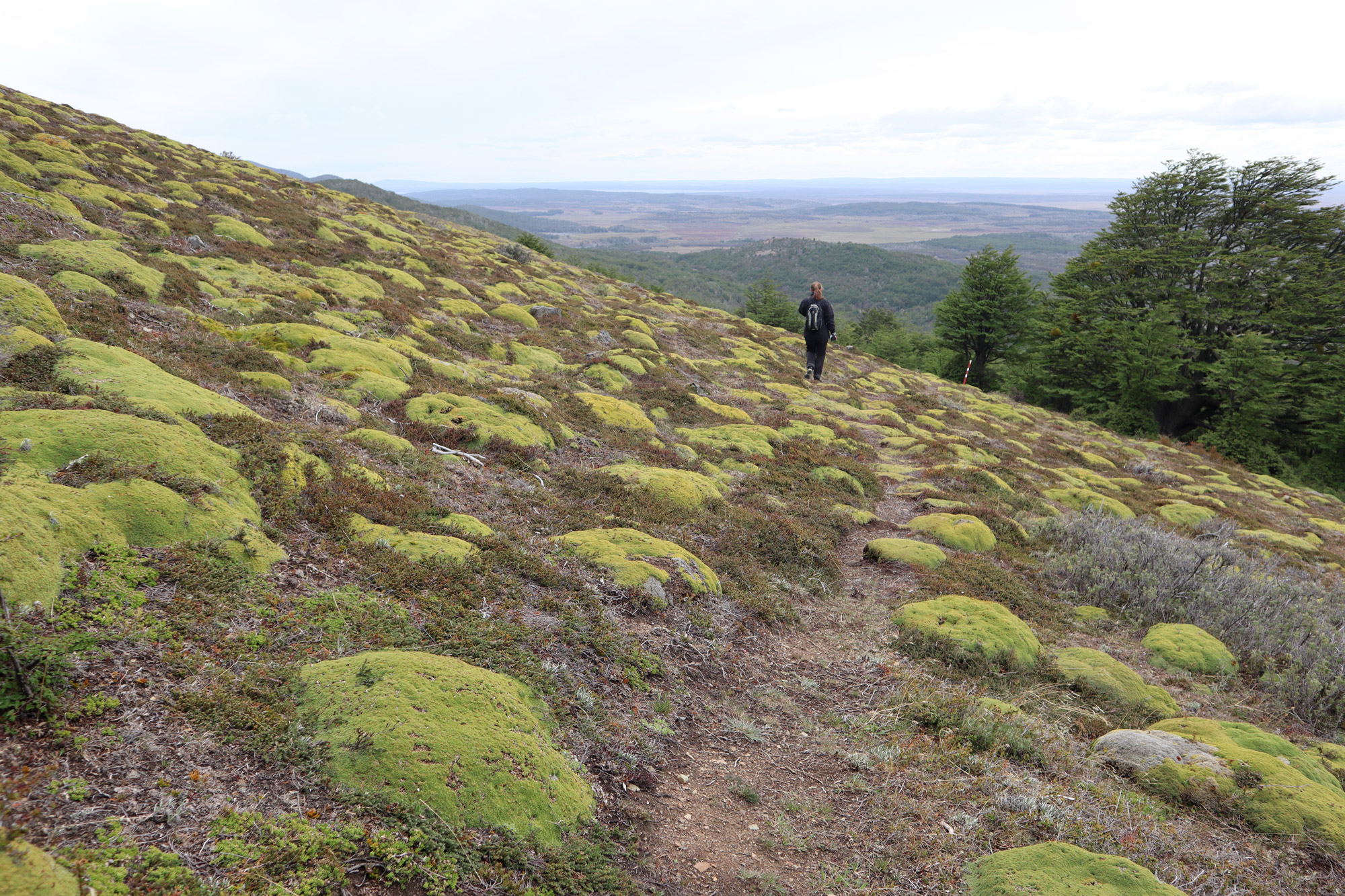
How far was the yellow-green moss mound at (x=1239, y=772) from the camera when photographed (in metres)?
5.83

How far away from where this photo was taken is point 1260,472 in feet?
105

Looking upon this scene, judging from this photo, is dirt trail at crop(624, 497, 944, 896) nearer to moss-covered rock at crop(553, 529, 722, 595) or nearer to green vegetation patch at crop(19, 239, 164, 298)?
moss-covered rock at crop(553, 529, 722, 595)

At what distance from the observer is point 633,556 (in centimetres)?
838

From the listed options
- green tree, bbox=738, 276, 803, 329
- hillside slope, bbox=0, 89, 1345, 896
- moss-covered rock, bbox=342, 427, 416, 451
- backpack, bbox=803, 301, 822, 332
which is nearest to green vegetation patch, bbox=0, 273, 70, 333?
hillside slope, bbox=0, 89, 1345, 896

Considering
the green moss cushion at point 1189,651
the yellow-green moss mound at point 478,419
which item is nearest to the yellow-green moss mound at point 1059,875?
the green moss cushion at point 1189,651

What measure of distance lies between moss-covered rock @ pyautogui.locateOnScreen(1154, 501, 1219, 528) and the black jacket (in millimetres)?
11620

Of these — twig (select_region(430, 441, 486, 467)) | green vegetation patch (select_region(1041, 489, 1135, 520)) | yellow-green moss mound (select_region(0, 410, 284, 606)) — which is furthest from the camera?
green vegetation patch (select_region(1041, 489, 1135, 520))

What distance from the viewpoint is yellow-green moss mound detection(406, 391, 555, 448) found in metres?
11.1

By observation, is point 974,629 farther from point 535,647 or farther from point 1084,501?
point 1084,501

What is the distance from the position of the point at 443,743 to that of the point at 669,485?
744 cm

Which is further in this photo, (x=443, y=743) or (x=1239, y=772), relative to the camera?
(x=1239, y=772)

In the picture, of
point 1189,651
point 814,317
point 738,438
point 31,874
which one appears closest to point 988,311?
point 814,317

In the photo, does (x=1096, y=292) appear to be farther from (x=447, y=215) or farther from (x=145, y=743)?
(x=447, y=215)

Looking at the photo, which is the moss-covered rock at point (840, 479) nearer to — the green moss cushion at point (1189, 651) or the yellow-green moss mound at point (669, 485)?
the yellow-green moss mound at point (669, 485)
